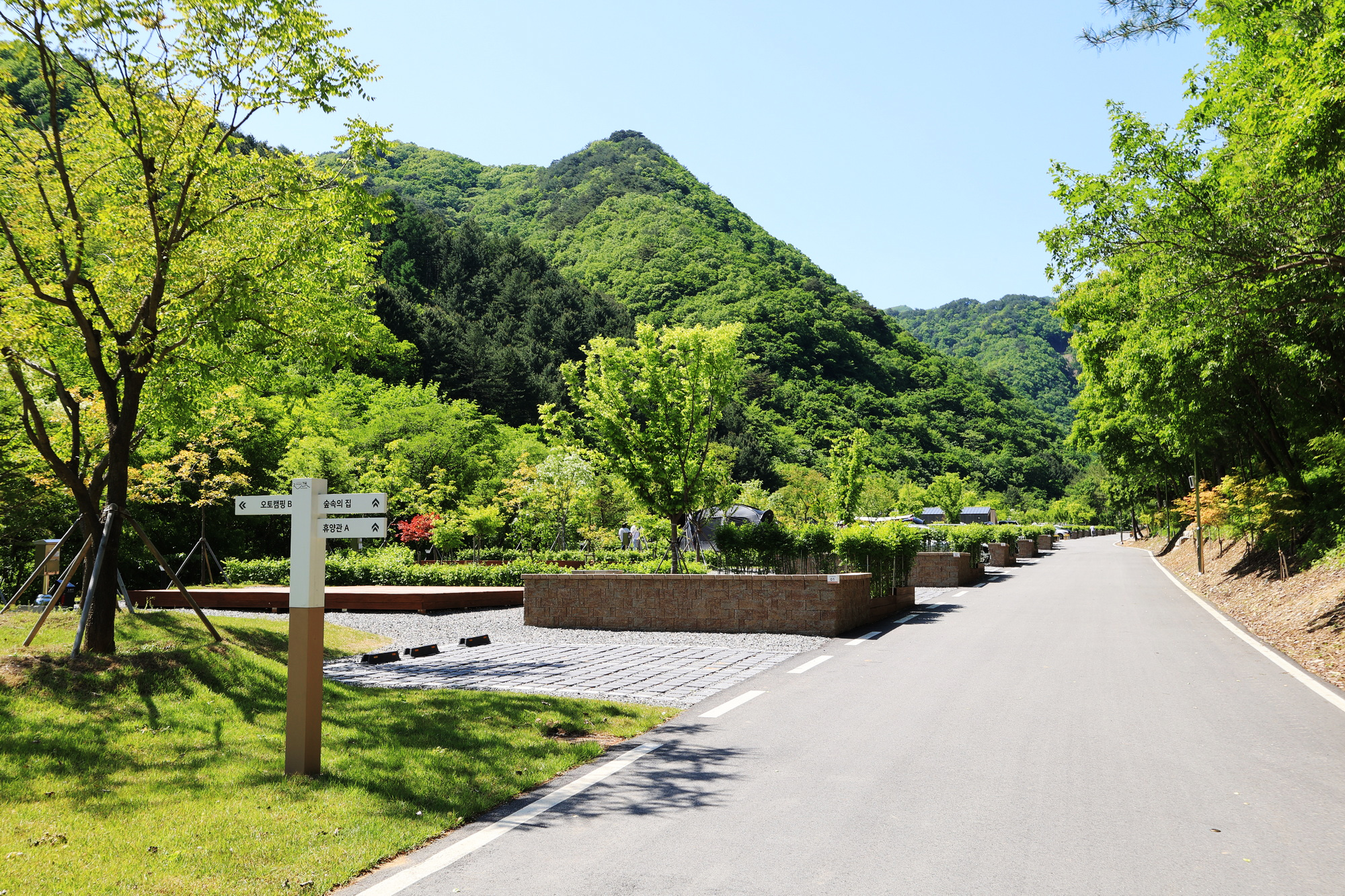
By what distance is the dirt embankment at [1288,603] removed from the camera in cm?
1101

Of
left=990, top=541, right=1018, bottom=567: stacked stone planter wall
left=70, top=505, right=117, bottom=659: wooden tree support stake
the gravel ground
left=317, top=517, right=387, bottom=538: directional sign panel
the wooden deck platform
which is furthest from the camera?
left=990, top=541, right=1018, bottom=567: stacked stone planter wall

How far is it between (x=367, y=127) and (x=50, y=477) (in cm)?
852

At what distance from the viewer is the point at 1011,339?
142375 mm

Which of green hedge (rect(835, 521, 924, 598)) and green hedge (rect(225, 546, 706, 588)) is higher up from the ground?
green hedge (rect(835, 521, 924, 598))

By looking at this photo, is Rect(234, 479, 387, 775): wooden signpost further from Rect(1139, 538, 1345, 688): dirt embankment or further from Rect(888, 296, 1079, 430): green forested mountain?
Rect(888, 296, 1079, 430): green forested mountain

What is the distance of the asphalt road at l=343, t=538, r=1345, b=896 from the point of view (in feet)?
13.4

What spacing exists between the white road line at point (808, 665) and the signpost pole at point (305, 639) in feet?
19.3

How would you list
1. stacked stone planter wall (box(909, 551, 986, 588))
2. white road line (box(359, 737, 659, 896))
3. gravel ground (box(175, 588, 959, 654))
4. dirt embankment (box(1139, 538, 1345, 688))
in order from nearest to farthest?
1. white road line (box(359, 737, 659, 896))
2. dirt embankment (box(1139, 538, 1345, 688))
3. gravel ground (box(175, 588, 959, 654))
4. stacked stone planter wall (box(909, 551, 986, 588))

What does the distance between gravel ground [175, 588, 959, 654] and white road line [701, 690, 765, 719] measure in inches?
126

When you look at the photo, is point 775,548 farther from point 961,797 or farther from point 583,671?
point 961,797

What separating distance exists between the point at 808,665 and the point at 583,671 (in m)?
2.82

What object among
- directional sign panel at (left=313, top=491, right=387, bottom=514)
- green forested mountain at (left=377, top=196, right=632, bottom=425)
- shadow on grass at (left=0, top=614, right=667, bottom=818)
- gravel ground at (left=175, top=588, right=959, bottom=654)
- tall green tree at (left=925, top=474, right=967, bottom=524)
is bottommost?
gravel ground at (left=175, top=588, right=959, bottom=654)

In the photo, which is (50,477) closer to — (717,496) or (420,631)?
(420,631)

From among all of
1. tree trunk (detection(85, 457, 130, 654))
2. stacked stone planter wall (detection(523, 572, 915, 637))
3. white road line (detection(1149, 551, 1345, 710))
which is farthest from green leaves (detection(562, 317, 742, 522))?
tree trunk (detection(85, 457, 130, 654))
